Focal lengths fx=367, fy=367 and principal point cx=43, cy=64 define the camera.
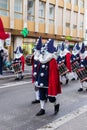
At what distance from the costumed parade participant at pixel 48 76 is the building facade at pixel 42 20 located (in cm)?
1991

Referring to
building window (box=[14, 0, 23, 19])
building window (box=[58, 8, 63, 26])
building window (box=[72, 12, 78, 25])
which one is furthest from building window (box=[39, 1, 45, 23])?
building window (box=[72, 12, 78, 25])

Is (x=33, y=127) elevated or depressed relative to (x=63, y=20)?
depressed

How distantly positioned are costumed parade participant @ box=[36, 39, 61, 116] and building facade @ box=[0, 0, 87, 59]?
1991cm

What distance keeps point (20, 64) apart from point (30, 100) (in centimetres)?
731

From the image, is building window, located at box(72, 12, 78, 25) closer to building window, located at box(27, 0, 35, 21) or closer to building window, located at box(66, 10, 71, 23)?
building window, located at box(66, 10, 71, 23)

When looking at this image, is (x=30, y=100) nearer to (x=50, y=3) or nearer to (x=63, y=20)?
(x=50, y=3)

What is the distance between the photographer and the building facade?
1324 inches

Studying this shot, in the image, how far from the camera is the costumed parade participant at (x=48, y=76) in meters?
8.44

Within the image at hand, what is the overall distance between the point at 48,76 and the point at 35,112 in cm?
98

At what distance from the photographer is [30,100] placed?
1077cm

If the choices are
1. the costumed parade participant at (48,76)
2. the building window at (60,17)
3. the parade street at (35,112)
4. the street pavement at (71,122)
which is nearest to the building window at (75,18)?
the building window at (60,17)

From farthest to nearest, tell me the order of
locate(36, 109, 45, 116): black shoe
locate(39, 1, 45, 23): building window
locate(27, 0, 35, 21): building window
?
locate(39, 1, 45, 23): building window, locate(27, 0, 35, 21): building window, locate(36, 109, 45, 116): black shoe

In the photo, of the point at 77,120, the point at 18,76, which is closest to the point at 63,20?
the point at 18,76

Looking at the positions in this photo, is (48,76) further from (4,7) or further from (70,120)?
(4,7)
